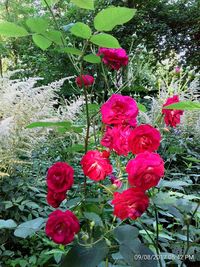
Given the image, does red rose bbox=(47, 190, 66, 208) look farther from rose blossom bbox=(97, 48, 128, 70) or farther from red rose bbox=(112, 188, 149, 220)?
rose blossom bbox=(97, 48, 128, 70)

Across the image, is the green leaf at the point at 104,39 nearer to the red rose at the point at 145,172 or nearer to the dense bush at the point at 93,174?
the dense bush at the point at 93,174

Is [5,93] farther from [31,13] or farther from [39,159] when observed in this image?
[31,13]

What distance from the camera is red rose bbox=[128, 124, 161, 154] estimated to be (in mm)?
730

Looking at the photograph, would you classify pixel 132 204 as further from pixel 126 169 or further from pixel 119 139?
pixel 119 139

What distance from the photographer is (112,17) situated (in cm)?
72

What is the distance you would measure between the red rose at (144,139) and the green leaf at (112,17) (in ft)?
0.73

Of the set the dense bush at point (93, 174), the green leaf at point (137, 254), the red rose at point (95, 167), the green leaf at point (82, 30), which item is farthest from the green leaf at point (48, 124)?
the green leaf at point (137, 254)

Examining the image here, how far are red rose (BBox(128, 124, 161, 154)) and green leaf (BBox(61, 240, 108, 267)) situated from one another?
0.21m

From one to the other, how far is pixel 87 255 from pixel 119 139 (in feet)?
0.85

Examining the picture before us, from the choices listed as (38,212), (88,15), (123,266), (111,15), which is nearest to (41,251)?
(38,212)

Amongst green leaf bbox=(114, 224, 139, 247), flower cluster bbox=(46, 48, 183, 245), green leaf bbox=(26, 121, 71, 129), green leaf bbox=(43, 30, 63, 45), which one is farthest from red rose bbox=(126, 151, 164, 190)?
green leaf bbox=(43, 30, 63, 45)

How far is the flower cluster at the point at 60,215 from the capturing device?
2.33 ft

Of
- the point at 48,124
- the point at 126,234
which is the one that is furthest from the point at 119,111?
the point at 126,234

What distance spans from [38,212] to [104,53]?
74 cm
